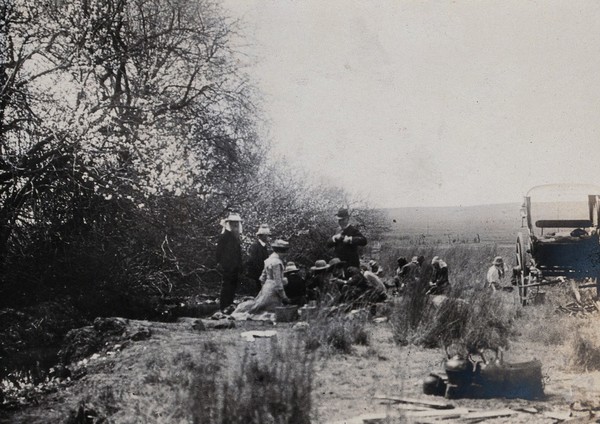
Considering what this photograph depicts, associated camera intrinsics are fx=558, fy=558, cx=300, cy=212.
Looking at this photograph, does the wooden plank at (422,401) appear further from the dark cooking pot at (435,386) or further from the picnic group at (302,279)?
the picnic group at (302,279)

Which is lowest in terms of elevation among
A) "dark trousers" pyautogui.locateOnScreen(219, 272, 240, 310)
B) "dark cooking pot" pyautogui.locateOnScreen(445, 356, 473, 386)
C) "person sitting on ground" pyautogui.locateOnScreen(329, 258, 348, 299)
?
"dark cooking pot" pyautogui.locateOnScreen(445, 356, 473, 386)

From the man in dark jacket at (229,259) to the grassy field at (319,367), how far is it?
4.77 feet

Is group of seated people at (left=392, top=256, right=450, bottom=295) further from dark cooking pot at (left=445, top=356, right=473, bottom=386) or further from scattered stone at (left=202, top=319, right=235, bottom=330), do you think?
dark cooking pot at (left=445, top=356, right=473, bottom=386)

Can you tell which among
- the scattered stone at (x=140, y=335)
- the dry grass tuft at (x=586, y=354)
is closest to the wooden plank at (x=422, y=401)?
the dry grass tuft at (x=586, y=354)

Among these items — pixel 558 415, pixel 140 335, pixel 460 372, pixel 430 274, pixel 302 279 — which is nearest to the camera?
pixel 558 415

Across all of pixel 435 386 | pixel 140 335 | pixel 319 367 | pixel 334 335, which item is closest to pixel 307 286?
pixel 334 335

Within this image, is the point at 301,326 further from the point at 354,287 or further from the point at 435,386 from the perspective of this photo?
the point at 435,386

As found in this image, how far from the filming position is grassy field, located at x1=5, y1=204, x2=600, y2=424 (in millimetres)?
4234

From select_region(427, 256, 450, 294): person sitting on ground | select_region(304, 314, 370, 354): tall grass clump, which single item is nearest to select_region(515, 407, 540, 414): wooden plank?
select_region(304, 314, 370, 354): tall grass clump

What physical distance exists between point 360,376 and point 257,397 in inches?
54.8

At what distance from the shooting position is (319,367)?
17.6ft

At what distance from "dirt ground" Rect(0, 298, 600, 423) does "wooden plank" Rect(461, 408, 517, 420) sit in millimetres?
79

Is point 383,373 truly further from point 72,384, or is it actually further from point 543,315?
point 543,315

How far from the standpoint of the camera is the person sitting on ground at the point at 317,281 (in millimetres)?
7979
